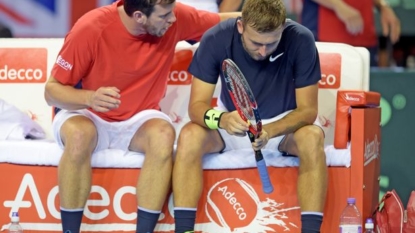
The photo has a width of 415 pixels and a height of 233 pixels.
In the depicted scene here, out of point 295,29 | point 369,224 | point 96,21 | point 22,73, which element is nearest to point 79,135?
point 96,21

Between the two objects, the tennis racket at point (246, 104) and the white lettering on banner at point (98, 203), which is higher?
the tennis racket at point (246, 104)

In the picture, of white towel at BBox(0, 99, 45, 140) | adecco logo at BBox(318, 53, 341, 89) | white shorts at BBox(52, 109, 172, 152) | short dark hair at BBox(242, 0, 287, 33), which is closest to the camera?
short dark hair at BBox(242, 0, 287, 33)

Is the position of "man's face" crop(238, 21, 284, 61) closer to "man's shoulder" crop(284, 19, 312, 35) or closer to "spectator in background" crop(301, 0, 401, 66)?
"man's shoulder" crop(284, 19, 312, 35)

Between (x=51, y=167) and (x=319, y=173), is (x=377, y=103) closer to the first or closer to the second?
(x=319, y=173)

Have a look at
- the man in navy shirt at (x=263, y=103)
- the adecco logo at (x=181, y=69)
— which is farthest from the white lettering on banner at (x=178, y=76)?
the man in navy shirt at (x=263, y=103)

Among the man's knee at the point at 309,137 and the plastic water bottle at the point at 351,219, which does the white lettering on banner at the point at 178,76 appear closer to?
the man's knee at the point at 309,137

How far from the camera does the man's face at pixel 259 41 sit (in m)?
6.11

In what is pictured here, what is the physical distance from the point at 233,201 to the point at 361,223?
687 mm

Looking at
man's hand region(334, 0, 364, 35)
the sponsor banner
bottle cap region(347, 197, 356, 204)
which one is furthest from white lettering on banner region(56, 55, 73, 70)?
man's hand region(334, 0, 364, 35)

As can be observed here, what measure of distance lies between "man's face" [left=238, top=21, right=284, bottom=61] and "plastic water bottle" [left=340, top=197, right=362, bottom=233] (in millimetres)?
870

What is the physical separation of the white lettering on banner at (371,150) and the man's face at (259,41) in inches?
29.6

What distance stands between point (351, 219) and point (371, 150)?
505mm

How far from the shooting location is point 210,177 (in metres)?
6.47

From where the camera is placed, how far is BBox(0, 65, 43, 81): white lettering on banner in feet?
23.9
